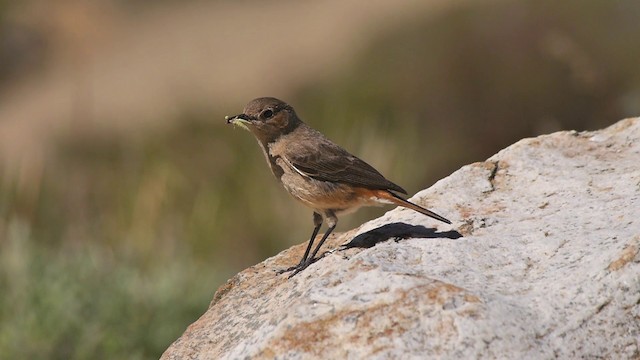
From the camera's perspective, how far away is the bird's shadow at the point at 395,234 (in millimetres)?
4930

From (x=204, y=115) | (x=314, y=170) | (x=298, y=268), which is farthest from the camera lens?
(x=204, y=115)

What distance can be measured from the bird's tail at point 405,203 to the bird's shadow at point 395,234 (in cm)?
7

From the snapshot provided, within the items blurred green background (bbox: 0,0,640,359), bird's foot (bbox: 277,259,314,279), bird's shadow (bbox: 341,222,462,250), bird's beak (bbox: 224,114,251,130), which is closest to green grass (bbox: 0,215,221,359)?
blurred green background (bbox: 0,0,640,359)

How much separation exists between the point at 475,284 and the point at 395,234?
906 mm

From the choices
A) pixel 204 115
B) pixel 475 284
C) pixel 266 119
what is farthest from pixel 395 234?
A: pixel 204 115

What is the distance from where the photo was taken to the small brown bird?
18.2ft

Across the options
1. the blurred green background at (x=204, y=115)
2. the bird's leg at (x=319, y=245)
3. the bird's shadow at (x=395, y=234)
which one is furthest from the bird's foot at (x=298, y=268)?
the blurred green background at (x=204, y=115)

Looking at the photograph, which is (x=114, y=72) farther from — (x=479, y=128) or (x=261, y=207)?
(x=261, y=207)

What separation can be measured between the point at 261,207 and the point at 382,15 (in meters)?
13.9

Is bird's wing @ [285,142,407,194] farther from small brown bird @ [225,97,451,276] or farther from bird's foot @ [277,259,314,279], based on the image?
bird's foot @ [277,259,314,279]

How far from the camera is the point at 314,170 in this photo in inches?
223

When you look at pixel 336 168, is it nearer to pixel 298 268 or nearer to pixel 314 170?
pixel 314 170

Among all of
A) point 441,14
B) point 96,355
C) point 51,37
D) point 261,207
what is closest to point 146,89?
point 51,37

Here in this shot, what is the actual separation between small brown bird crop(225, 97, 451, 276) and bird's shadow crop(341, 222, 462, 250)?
0.13m
